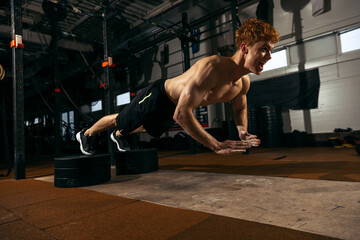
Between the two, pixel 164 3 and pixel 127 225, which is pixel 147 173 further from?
pixel 164 3

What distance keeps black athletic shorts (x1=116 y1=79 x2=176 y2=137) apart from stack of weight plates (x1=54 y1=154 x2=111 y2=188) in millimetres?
718

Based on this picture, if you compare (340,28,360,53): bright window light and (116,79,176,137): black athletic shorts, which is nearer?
(116,79,176,137): black athletic shorts

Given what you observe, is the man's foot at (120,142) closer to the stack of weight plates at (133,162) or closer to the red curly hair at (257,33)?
the stack of weight plates at (133,162)

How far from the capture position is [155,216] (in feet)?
5.07

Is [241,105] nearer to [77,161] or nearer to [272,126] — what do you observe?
[77,161]

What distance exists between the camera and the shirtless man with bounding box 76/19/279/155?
1632 mm

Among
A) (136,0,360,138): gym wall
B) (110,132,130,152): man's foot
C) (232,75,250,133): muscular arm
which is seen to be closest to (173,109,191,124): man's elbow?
(232,75,250,133): muscular arm

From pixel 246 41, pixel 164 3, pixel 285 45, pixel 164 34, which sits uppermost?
pixel 164 3

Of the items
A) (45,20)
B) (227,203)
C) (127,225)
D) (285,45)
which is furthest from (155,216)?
(45,20)

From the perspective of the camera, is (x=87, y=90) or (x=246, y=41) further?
(x=87, y=90)

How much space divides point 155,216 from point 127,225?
21 centimetres

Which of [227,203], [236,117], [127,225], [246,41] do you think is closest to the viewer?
[127,225]

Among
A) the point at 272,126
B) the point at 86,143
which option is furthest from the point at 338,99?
the point at 86,143

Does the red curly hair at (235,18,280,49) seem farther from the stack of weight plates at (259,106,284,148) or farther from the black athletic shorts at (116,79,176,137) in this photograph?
the stack of weight plates at (259,106,284,148)
